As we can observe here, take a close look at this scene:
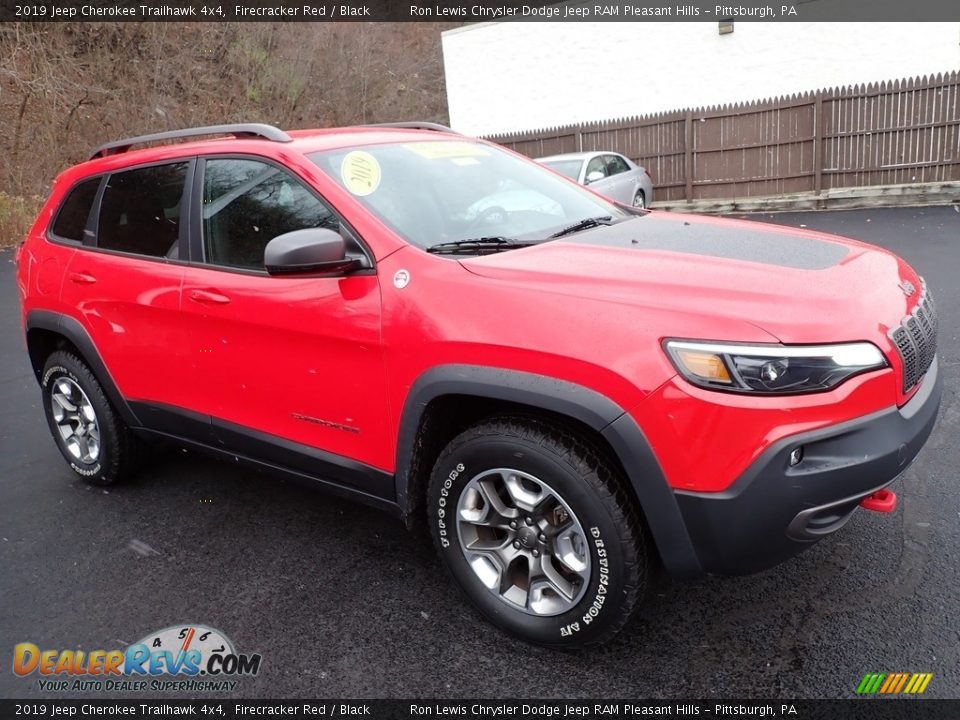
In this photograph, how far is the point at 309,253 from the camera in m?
2.64

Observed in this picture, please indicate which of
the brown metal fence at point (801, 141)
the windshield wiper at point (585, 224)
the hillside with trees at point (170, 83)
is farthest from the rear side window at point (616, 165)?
the hillside with trees at point (170, 83)

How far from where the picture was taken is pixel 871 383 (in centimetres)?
219

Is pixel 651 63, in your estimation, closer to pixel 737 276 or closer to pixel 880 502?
pixel 737 276

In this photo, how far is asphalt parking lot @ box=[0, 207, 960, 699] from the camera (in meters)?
2.51

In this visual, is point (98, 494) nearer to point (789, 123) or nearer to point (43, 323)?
point (43, 323)

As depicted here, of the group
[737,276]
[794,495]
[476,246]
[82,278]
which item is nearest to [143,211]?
[82,278]

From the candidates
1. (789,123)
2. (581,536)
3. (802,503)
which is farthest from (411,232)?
(789,123)

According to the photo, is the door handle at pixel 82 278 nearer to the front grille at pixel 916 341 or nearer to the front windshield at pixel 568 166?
the front grille at pixel 916 341

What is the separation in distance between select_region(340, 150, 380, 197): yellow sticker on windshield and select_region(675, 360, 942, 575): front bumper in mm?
1726

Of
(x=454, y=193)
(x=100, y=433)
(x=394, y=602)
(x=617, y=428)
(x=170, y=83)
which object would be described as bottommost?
(x=394, y=602)

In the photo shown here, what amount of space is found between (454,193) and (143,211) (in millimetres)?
1629

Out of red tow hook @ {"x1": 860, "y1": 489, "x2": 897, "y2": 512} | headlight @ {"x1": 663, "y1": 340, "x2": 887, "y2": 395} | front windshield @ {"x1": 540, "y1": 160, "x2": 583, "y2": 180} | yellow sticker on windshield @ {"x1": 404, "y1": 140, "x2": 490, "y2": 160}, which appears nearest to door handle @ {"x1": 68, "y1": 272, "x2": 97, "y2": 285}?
yellow sticker on windshield @ {"x1": 404, "y1": 140, "x2": 490, "y2": 160}

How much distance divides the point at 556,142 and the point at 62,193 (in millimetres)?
15511

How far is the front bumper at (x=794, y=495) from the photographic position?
6.90 ft
